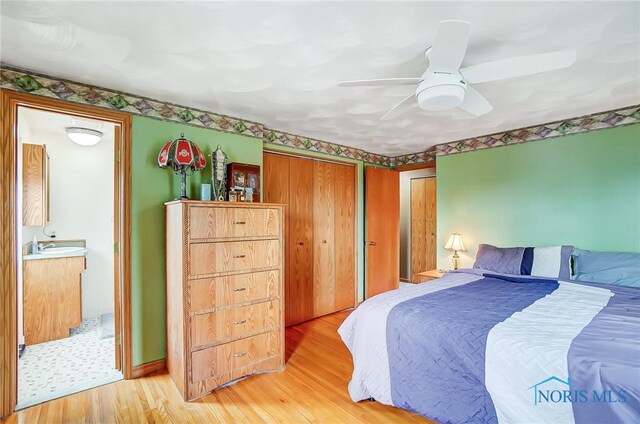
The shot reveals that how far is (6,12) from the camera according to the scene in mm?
1393

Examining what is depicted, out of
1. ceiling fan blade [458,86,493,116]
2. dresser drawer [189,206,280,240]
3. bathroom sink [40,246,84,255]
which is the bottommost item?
bathroom sink [40,246,84,255]

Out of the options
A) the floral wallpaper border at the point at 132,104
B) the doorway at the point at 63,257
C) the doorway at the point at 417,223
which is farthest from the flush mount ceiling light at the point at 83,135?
the doorway at the point at 417,223

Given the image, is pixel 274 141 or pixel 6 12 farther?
pixel 274 141

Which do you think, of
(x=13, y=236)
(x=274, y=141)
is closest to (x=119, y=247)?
(x=13, y=236)

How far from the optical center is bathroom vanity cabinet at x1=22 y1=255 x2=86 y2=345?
2.90m

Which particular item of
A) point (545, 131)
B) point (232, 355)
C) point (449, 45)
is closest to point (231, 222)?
point (232, 355)

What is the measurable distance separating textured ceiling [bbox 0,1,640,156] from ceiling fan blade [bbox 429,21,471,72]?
166mm

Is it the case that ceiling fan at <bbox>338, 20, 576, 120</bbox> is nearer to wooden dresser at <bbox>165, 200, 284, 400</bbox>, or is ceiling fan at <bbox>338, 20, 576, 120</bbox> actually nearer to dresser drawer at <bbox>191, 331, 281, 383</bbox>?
wooden dresser at <bbox>165, 200, 284, 400</bbox>

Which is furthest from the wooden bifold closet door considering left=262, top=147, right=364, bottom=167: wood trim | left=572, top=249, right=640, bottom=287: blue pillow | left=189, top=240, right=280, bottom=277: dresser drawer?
left=572, top=249, right=640, bottom=287: blue pillow

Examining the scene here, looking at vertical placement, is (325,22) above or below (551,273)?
above

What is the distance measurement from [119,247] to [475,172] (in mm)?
3851

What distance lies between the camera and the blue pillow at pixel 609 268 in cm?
238

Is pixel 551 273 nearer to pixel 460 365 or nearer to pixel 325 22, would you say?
pixel 460 365

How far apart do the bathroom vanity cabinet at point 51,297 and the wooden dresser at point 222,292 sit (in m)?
1.53
